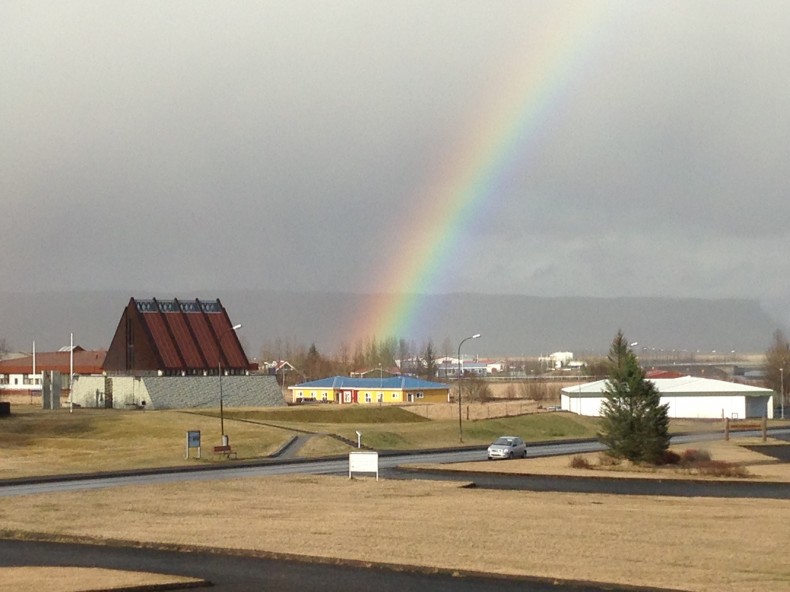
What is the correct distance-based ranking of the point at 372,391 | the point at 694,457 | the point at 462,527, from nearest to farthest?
the point at 462,527, the point at 694,457, the point at 372,391

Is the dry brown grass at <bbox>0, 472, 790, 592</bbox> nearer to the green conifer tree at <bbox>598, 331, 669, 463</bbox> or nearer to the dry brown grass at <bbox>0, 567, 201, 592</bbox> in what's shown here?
the dry brown grass at <bbox>0, 567, 201, 592</bbox>

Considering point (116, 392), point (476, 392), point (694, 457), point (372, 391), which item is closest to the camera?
point (694, 457)

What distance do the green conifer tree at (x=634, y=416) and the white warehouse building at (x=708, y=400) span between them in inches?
2832

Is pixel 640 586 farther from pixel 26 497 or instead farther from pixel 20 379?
pixel 20 379

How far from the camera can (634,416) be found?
63.1 m

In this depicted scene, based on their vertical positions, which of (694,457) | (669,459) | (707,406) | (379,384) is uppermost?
(379,384)

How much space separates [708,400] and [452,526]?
111 meters

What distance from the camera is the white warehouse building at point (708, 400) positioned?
136750mm

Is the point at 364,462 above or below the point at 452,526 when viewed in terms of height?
above

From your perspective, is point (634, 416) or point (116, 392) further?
point (116, 392)

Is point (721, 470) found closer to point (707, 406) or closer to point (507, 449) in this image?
point (507, 449)

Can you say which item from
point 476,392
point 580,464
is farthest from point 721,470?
point 476,392

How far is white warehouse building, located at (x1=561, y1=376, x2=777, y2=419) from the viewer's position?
449 feet

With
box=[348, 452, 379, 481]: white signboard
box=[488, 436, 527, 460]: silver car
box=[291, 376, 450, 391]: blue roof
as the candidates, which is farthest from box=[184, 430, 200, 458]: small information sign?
box=[291, 376, 450, 391]: blue roof
